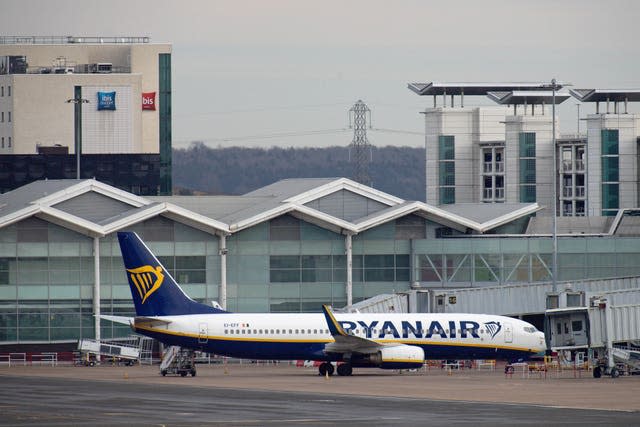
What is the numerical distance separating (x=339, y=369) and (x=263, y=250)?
25586 mm

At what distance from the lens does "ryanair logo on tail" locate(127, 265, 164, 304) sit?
8119 centimetres

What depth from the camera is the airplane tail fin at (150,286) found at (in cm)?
8112

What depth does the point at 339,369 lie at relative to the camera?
8375 cm

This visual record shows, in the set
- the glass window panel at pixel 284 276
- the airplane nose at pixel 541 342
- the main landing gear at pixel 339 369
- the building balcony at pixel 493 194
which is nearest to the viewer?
the main landing gear at pixel 339 369

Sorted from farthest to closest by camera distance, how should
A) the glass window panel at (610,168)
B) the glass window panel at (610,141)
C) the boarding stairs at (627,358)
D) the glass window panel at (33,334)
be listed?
the glass window panel at (610,168), the glass window panel at (610,141), the glass window panel at (33,334), the boarding stairs at (627,358)

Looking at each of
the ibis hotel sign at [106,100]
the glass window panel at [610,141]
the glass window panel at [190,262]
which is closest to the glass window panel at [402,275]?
the glass window panel at [190,262]

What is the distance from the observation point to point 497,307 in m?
96.2

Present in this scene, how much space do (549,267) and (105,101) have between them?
283ft

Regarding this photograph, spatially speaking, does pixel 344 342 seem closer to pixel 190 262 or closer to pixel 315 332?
pixel 315 332

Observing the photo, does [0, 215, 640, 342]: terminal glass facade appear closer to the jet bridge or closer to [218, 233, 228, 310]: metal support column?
[218, 233, 228, 310]: metal support column


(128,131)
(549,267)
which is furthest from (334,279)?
(128,131)

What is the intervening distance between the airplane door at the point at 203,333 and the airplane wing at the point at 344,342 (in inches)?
255

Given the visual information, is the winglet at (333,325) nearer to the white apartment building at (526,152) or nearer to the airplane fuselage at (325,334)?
the airplane fuselage at (325,334)

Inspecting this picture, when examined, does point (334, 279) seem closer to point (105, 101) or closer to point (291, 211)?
point (291, 211)
